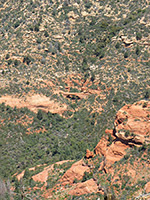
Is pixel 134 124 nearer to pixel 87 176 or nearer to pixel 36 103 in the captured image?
pixel 87 176

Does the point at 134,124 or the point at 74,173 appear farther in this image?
the point at 74,173

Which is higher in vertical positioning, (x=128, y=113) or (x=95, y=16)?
(x=95, y=16)

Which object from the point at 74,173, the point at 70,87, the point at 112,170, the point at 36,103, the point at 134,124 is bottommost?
the point at 74,173

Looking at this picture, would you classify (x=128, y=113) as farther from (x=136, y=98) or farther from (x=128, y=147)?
(x=136, y=98)

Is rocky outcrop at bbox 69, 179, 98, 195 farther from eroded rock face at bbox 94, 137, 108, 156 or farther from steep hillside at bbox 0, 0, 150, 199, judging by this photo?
eroded rock face at bbox 94, 137, 108, 156

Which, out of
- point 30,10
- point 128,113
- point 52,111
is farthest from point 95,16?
point 128,113

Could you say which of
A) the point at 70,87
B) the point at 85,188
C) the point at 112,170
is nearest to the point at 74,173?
the point at 85,188

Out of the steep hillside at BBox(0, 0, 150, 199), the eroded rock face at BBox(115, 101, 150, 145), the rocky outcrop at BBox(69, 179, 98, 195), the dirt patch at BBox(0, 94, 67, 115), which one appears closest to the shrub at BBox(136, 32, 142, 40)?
the steep hillside at BBox(0, 0, 150, 199)

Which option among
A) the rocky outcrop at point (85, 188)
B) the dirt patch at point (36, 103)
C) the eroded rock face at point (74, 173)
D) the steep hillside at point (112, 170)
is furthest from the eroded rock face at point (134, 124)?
the dirt patch at point (36, 103)

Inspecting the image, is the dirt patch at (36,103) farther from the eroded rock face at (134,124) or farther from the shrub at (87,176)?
Result: the shrub at (87,176)
